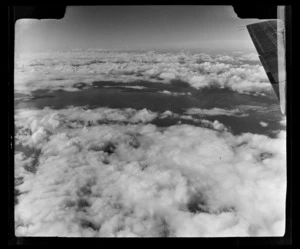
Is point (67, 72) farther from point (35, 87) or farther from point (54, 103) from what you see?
point (35, 87)
